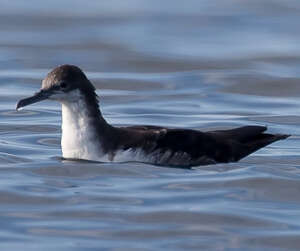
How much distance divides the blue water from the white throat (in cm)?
12

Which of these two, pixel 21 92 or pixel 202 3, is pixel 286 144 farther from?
pixel 202 3

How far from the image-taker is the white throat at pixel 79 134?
14688 mm

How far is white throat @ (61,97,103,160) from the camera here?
14688 mm

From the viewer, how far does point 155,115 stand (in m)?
18.8

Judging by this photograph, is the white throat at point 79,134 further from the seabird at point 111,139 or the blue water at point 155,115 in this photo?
the blue water at point 155,115

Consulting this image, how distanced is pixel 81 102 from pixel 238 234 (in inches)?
136

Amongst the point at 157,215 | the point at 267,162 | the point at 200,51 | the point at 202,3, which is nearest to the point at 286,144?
the point at 267,162

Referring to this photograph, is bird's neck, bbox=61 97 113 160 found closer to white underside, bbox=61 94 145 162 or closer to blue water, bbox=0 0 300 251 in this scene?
white underside, bbox=61 94 145 162

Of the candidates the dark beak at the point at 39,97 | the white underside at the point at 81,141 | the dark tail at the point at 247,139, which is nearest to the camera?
the white underside at the point at 81,141

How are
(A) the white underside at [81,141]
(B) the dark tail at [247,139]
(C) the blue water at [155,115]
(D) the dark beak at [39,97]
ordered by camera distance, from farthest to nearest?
(B) the dark tail at [247,139] < (D) the dark beak at [39,97] < (A) the white underside at [81,141] < (C) the blue water at [155,115]

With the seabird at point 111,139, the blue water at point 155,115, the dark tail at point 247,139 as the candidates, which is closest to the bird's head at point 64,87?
A: the seabird at point 111,139

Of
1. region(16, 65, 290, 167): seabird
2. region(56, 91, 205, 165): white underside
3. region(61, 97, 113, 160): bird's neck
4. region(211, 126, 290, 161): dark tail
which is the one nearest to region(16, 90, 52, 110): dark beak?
region(16, 65, 290, 167): seabird

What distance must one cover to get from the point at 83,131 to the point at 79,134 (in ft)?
0.19

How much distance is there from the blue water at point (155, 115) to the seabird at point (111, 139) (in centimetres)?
15
